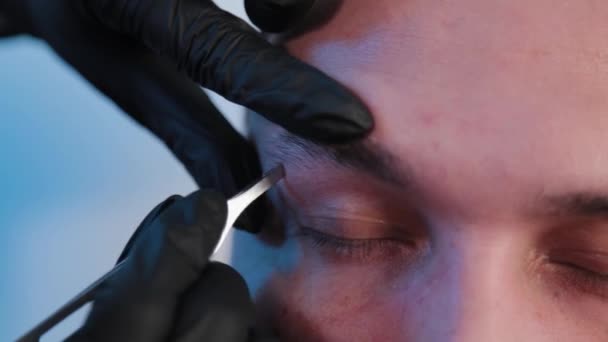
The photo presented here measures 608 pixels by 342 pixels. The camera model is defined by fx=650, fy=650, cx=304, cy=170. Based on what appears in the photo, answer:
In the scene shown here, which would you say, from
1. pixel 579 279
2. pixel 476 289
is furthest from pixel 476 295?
pixel 579 279

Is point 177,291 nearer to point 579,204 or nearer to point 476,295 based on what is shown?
point 476,295

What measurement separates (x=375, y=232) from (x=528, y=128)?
0.70ft

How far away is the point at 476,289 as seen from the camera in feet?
2.21

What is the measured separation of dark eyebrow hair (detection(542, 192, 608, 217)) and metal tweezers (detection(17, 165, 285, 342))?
33 cm

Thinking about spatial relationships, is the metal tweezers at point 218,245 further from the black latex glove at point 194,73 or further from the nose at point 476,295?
the nose at point 476,295

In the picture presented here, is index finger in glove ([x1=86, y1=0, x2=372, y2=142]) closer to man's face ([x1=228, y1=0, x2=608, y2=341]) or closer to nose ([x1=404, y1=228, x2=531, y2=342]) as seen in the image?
man's face ([x1=228, y1=0, x2=608, y2=341])

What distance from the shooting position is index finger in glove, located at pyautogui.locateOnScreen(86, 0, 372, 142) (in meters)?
0.73

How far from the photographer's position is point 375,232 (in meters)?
0.77

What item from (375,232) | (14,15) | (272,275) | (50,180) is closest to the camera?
(375,232)

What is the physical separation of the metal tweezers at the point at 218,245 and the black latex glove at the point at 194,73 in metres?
0.08

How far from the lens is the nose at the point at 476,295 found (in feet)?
2.18

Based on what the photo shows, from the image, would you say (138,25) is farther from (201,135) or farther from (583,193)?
(583,193)

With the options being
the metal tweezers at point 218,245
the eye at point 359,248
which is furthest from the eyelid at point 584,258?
the metal tweezers at point 218,245

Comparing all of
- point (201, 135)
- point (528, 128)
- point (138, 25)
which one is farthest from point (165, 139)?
point (528, 128)
